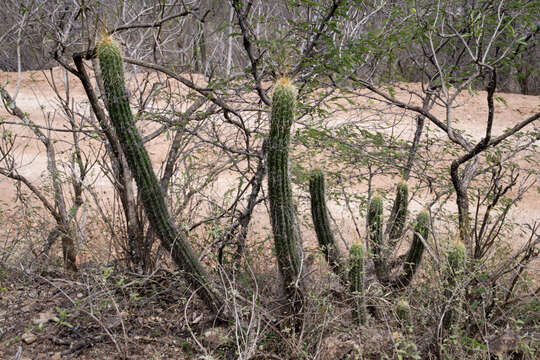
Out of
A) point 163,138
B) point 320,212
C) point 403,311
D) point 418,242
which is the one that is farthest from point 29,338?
point 163,138

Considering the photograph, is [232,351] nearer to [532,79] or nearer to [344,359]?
[344,359]

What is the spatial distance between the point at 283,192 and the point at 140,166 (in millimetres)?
885

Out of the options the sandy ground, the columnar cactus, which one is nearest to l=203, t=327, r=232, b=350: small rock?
the columnar cactus

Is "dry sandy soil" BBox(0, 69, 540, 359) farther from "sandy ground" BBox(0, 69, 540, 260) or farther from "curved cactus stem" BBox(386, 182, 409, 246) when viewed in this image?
"curved cactus stem" BBox(386, 182, 409, 246)

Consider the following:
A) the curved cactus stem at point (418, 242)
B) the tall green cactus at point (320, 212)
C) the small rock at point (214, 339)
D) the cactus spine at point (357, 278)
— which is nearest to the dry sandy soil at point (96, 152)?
the small rock at point (214, 339)

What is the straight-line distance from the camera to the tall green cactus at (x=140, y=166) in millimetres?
2600

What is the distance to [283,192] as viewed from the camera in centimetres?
264

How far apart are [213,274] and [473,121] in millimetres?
10257

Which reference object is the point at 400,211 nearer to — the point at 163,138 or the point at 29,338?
the point at 29,338

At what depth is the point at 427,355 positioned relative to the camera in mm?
2826

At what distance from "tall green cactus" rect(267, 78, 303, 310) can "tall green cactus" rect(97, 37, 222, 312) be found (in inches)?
23.2

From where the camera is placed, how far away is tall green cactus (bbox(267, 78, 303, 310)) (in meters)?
2.50

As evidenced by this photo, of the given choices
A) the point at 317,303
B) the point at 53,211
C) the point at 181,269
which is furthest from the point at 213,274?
the point at 53,211

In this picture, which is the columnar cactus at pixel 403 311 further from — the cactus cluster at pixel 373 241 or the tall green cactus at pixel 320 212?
the tall green cactus at pixel 320 212
